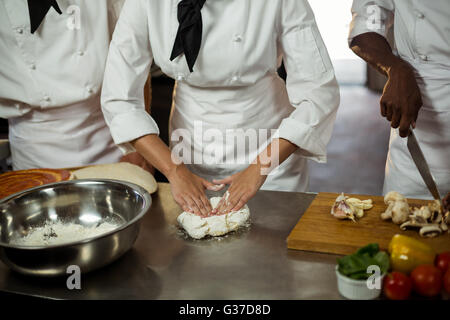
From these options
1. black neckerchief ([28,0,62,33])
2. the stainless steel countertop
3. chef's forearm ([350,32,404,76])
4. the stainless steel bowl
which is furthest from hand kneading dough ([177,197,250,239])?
black neckerchief ([28,0,62,33])

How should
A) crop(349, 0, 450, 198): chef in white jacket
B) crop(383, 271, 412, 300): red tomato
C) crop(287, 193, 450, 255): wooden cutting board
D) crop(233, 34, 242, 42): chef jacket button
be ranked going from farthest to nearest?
crop(349, 0, 450, 198): chef in white jacket < crop(233, 34, 242, 42): chef jacket button < crop(287, 193, 450, 255): wooden cutting board < crop(383, 271, 412, 300): red tomato

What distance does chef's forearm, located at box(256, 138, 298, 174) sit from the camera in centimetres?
144

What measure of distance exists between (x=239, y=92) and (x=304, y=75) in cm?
25

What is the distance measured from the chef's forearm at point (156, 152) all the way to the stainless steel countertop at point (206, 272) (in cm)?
20

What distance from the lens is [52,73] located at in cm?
187

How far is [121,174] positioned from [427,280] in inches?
41.4

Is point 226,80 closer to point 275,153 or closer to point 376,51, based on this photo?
point 275,153

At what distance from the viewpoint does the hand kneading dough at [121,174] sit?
165 centimetres

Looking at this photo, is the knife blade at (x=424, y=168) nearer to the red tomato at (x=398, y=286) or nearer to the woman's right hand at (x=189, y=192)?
the red tomato at (x=398, y=286)

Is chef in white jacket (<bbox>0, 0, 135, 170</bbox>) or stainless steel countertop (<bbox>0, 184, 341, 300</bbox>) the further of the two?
chef in white jacket (<bbox>0, 0, 135, 170</bbox>)

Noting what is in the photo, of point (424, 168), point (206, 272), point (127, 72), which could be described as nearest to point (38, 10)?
point (127, 72)

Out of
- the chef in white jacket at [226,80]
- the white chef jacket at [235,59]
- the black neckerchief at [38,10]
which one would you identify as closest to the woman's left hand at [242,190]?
the chef in white jacket at [226,80]

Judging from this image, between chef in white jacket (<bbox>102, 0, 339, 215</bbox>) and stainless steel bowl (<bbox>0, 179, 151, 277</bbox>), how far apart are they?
17 cm

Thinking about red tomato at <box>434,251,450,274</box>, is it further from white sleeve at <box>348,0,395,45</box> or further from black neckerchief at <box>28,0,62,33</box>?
black neckerchief at <box>28,0,62,33</box>
